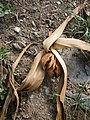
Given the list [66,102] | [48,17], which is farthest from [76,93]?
[48,17]

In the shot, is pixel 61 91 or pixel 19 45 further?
pixel 19 45

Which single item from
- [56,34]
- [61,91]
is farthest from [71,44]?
[61,91]

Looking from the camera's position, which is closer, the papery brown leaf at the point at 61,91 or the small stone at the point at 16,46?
the papery brown leaf at the point at 61,91

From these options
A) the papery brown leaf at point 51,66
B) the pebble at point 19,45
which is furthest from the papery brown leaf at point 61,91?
the pebble at point 19,45

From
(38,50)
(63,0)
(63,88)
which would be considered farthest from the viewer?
(63,0)

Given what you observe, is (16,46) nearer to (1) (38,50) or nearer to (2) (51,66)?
(1) (38,50)

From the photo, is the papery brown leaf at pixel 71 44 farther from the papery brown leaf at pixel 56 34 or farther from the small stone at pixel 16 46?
the small stone at pixel 16 46

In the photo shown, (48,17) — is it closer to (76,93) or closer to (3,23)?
(3,23)

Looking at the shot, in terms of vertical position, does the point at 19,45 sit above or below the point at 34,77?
above
